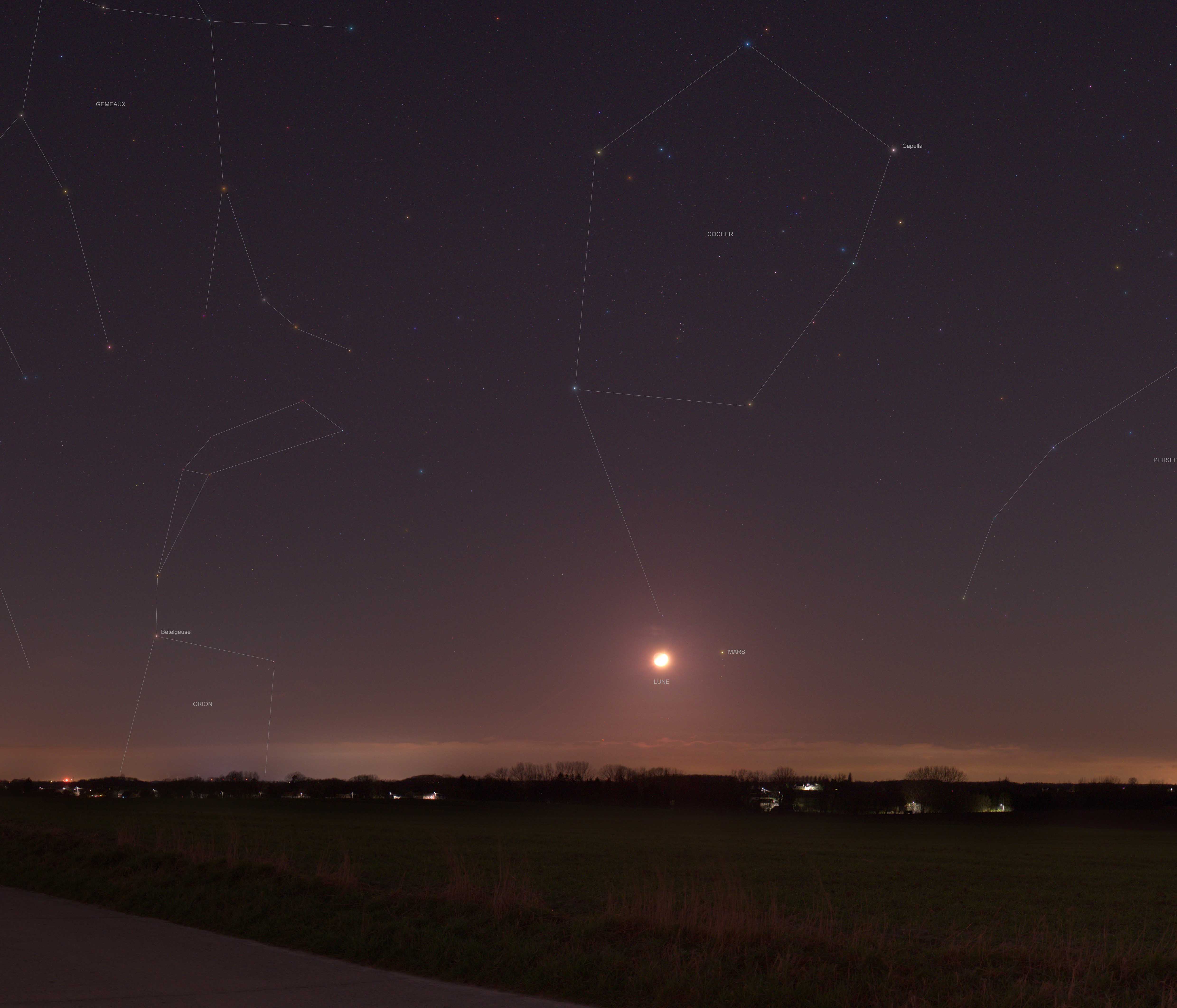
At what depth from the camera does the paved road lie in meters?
9.62

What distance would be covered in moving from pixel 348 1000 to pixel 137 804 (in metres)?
111

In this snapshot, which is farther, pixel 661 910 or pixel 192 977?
pixel 661 910

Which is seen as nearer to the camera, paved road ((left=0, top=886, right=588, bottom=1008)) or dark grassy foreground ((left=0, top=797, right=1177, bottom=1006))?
paved road ((left=0, top=886, right=588, bottom=1008))

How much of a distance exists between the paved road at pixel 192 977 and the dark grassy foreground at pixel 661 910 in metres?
0.76

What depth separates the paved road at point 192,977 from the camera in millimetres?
9625

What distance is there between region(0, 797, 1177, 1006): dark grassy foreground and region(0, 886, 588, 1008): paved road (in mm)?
760

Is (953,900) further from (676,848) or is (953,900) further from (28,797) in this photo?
(28,797)

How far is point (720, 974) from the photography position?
11.0 metres

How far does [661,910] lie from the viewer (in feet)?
44.5

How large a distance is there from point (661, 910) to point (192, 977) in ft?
18.3

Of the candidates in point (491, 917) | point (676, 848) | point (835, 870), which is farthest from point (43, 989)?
point (676, 848)

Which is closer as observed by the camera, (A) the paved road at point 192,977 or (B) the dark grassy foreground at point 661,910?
(A) the paved road at point 192,977

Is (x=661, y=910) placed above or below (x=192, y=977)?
above

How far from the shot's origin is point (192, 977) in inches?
418
